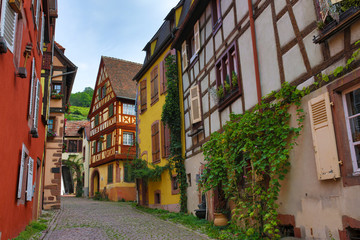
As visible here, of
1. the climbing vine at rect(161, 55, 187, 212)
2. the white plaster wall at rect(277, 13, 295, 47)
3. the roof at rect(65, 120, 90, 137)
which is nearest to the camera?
the white plaster wall at rect(277, 13, 295, 47)

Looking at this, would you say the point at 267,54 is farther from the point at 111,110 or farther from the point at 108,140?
the point at 108,140

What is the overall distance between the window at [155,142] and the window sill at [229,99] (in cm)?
681

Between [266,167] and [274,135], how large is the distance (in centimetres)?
86

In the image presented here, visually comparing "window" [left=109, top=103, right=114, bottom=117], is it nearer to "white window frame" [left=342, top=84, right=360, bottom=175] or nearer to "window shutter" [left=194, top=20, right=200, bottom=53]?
"window shutter" [left=194, top=20, right=200, bottom=53]

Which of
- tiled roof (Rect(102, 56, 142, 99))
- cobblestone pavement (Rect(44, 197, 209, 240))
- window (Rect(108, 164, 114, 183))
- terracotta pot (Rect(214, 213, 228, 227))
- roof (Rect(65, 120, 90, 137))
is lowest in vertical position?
cobblestone pavement (Rect(44, 197, 209, 240))

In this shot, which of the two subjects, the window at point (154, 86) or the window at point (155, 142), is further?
the window at point (154, 86)

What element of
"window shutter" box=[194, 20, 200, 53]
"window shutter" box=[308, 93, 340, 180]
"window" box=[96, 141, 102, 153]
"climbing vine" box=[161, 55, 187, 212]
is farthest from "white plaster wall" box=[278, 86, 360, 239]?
"window" box=[96, 141, 102, 153]

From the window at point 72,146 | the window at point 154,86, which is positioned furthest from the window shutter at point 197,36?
the window at point 72,146

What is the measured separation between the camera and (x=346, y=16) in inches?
205

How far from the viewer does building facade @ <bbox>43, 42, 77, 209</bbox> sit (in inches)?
648

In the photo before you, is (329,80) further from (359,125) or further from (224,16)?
(224,16)

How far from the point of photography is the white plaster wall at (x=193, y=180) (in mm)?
12122

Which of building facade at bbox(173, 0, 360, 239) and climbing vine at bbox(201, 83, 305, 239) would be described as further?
climbing vine at bbox(201, 83, 305, 239)

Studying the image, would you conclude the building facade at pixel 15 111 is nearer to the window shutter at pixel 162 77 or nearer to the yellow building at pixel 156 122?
the yellow building at pixel 156 122
